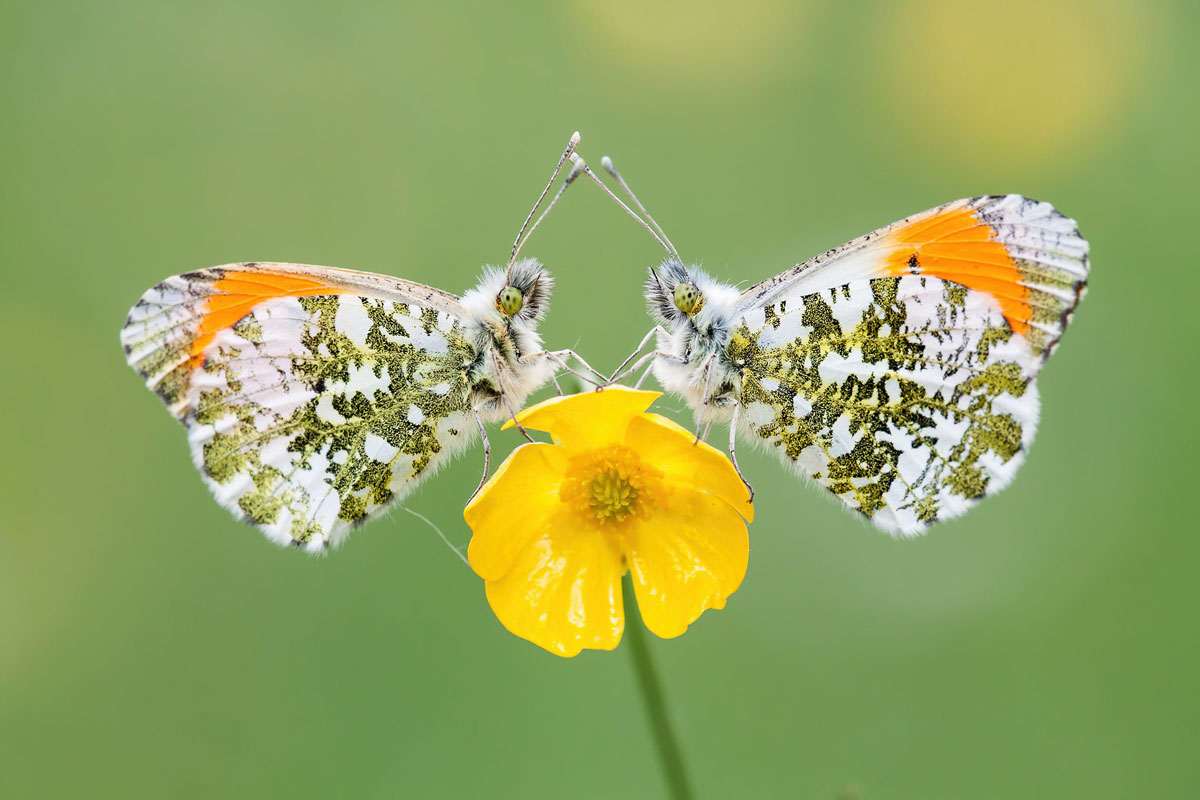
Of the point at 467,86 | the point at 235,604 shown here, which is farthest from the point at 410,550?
the point at 467,86

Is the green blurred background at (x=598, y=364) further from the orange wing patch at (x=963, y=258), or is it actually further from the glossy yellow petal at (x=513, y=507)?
the orange wing patch at (x=963, y=258)

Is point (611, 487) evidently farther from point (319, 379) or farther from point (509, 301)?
point (319, 379)

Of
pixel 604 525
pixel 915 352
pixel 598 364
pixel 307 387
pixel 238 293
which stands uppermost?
pixel 598 364

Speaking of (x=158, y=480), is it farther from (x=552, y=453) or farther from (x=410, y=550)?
(x=552, y=453)

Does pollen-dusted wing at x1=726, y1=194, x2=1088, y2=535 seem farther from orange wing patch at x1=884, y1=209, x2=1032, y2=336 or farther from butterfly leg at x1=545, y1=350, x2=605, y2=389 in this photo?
butterfly leg at x1=545, y1=350, x2=605, y2=389

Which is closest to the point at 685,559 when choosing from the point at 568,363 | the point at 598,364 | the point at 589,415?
the point at 589,415

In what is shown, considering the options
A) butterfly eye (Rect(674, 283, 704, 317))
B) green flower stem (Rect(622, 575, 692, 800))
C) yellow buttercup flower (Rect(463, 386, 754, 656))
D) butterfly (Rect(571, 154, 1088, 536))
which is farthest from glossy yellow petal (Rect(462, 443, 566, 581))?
green flower stem (Rect(622, 575, 692, 800))

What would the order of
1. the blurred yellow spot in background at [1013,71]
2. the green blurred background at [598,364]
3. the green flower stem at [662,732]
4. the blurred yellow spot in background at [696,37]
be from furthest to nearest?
the blurred yellow spot in background at [696,37], the blurred yellow spot in background at [1013,71], the green blurred background at [598,364], the green flower stem at [662,732]

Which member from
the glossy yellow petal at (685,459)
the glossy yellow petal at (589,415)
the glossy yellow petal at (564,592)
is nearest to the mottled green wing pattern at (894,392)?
the glossy yellow petal at (685,459)
